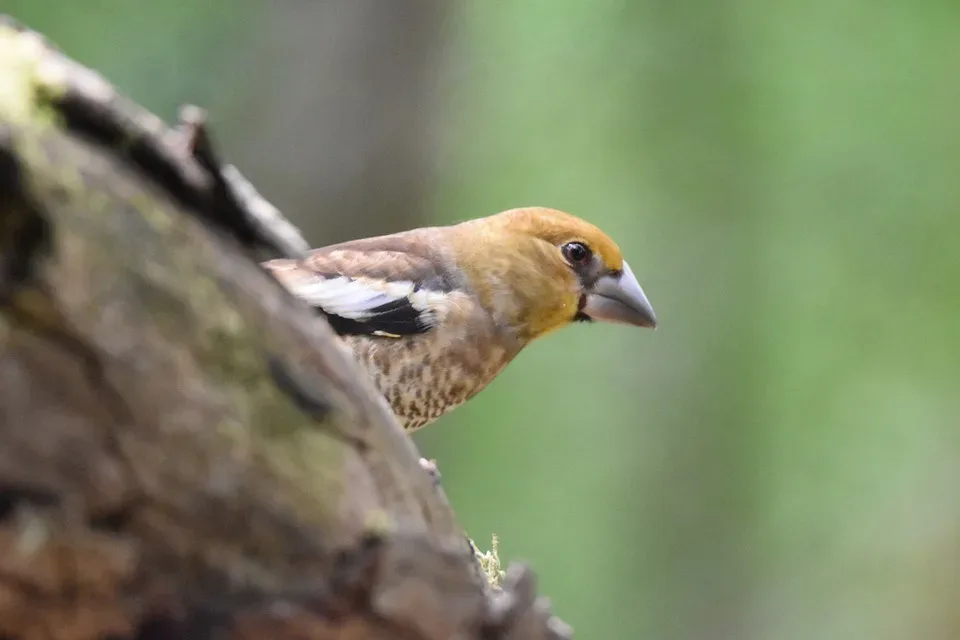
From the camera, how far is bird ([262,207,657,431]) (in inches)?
59.7

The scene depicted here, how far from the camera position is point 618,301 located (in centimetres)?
172

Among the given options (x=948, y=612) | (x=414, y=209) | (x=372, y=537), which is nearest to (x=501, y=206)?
(x=414, y=209)

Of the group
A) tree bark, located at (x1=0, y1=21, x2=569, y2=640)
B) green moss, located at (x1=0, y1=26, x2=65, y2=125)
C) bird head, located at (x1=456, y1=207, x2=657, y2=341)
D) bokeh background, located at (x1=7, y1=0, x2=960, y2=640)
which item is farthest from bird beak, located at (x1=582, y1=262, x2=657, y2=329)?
bokeh background, located at (x1=7, y1=0, x2=960, y2=640)

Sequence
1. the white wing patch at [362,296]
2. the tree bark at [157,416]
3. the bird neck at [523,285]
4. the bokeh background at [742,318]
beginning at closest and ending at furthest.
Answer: the tree bark at [157,416] → the white wing patch at [362,296] → the bird neck at [523,285] → the bokeh background at [742,318]

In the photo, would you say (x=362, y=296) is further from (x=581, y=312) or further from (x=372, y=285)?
(x=581, y=312)

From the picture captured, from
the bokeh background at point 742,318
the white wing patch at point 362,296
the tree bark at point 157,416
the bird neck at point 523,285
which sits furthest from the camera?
Answer: the bokeh background at point 742,318

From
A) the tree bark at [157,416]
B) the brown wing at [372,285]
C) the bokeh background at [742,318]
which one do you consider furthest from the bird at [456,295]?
the bokeh background at [742,318]

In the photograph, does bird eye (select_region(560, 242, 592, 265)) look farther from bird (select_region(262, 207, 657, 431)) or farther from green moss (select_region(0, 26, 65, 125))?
green moss (select_region(0, 26, 65, 125))

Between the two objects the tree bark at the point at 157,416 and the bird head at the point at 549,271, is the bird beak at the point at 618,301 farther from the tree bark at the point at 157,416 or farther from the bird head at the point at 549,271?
the tree bark at the point at 157,416

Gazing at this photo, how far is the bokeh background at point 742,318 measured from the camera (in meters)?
3.43

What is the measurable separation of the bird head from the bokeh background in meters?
1.50

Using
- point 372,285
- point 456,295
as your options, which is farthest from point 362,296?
point 456,295

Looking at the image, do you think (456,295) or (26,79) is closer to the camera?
(26,79)

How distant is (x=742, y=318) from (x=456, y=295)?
7.69 ft
